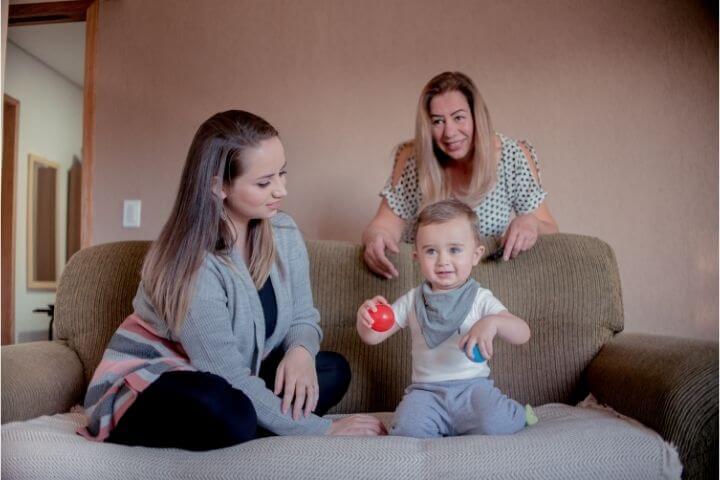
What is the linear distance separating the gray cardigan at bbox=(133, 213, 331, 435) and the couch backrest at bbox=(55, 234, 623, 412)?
0.55 ft

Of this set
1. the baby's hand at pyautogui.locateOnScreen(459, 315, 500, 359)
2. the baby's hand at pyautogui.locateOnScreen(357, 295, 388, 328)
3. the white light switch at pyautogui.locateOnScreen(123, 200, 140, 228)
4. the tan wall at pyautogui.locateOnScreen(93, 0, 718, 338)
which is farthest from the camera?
the white light switch at pyautogui.locateOnScreen(123, 200, 140, 228)

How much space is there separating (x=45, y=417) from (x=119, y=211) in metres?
1.37

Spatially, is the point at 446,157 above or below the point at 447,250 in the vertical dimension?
above

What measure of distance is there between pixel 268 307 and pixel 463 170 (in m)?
0.77

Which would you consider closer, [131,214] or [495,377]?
[495,377]

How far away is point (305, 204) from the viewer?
2.36m

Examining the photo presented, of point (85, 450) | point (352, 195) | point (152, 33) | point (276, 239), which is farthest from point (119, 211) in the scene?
point (85, 450)

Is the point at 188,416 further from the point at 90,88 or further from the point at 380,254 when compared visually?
the point at 90,88

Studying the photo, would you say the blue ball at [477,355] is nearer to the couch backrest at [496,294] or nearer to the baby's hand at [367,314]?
the baby's hand at [367,314]

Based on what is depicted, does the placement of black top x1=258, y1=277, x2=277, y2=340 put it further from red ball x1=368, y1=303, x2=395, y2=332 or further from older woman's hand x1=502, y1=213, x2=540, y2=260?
older woman's hand x1=502, y1=213, x2=540, y2=260

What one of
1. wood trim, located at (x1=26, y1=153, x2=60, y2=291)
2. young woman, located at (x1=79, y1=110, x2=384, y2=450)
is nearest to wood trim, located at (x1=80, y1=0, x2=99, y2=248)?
young woman, located at (x1=79, y1=110, x2=384, y2=450)

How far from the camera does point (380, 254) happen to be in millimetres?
1463

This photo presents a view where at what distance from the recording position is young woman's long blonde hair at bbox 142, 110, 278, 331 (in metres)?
1.15

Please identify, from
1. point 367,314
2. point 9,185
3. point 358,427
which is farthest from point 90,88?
point 358,427
